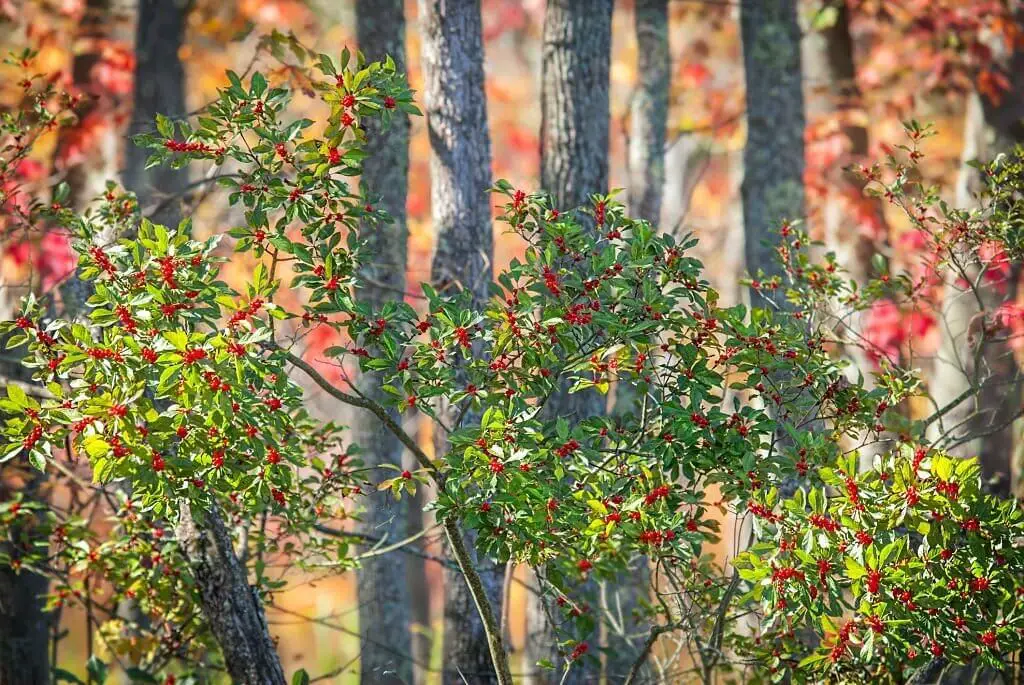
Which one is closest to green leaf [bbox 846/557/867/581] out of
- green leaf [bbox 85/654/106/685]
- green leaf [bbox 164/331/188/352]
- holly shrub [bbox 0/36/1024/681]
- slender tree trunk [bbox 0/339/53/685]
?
holly shrub [bbox 0/36/1024/681]

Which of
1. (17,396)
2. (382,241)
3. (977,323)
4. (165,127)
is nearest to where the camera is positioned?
(17,396)

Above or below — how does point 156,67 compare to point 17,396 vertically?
above

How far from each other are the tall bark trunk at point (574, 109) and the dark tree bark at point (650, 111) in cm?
147

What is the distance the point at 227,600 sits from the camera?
428 centimetres

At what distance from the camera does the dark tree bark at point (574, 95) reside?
5484 mm

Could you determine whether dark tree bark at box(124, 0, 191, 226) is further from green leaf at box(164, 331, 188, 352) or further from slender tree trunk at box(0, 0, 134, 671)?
green leaf at box(164, 331, 188, 352)

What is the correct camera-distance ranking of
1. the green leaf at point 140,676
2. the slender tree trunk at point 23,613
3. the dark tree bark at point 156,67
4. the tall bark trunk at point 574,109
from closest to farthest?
the green leaf at point 140,676, the slender tree trunk at point 23,613, the tall bark trunk at point 574,109, the dark tree bark at point 156,67

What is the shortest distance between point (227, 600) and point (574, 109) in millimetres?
3021

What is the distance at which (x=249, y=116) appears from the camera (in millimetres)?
3521

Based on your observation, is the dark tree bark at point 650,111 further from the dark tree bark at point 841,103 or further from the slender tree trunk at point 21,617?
the slender tree trunk at point 21,617

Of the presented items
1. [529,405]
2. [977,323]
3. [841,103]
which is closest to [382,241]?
[529,405]

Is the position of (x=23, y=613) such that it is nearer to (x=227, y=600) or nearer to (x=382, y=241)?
(x=227, y=600)

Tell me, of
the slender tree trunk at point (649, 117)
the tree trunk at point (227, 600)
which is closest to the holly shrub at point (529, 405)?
the tree trunk at point (227, 600)

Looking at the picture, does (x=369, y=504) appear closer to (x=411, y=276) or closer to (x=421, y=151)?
(x=411, y=276)
